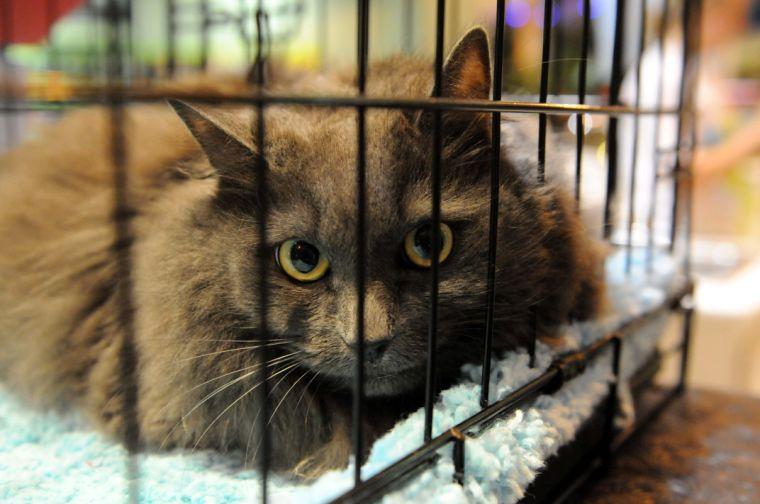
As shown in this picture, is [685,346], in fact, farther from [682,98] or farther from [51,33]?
[51,33]

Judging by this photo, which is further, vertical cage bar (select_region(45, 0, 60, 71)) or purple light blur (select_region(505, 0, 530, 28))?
purple light blur (select_region(505, 0, 530, 28))

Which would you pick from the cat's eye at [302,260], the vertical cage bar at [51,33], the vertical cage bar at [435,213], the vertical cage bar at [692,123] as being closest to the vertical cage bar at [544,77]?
the vertical cage bar at [435,213]

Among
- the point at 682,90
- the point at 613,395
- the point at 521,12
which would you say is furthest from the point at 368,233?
the point at 521,12

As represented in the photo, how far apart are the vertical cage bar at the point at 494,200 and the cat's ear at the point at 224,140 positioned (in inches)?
11.6

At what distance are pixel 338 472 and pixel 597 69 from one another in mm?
1944

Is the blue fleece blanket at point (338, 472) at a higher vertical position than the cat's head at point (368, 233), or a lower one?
lower

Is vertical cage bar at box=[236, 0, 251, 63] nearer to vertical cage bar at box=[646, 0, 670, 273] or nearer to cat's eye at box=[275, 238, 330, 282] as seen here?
Answer: cat's eye at box=[275, 238, 330, 282]

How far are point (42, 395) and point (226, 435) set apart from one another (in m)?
0.43

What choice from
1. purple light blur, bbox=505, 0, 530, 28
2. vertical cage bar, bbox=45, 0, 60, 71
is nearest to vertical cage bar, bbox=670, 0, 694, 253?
vertical cage bar, bbox=45, 0, 60, 71

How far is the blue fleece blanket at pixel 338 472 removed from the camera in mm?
771

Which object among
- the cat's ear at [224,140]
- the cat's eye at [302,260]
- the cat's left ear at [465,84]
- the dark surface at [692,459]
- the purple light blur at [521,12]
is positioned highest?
the purple light blur at [521,12]

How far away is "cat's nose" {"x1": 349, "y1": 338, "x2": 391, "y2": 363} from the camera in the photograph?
793 millimetres

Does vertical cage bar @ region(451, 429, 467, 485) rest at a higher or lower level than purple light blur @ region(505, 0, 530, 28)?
lower

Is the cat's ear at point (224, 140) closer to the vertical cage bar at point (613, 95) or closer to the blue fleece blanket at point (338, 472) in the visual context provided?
the blue fleece blanket at point (338, 472)
